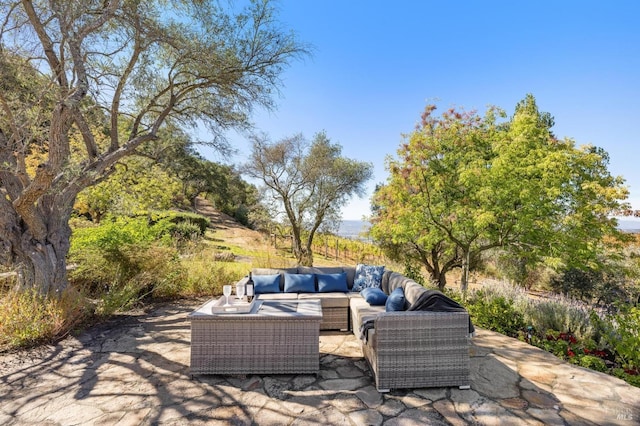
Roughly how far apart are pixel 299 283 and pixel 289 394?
2.46 metres

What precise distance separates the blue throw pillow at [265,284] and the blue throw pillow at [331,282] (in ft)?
2.30

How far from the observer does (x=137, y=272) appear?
5.77 metres

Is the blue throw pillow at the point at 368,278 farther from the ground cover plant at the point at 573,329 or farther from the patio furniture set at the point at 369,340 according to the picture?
the ground cover plant at the point at 573,329

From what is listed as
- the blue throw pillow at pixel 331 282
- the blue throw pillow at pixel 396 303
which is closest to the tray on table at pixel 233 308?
the blue throw pillow at pixel 396 303

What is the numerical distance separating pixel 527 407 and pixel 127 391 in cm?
329

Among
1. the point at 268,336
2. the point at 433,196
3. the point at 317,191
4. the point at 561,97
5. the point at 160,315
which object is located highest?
the point at 561,97

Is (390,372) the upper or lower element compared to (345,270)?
lower

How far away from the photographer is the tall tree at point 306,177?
11.0 meters

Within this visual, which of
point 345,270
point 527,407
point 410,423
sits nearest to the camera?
point 410,423

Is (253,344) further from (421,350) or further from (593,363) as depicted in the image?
(593,363)

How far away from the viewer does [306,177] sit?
1105 centimetres

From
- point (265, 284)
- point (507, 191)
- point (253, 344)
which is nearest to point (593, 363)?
point (507, 191)

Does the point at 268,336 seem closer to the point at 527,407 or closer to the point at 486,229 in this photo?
the point at 527,407

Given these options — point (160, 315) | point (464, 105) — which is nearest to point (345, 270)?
point (160, 315)
